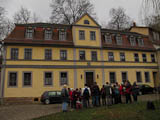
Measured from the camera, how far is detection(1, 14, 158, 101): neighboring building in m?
18.9

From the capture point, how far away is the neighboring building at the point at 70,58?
1889 cm

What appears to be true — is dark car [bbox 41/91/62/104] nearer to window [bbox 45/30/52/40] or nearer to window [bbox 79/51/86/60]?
window [bbox 79/51/86/60]

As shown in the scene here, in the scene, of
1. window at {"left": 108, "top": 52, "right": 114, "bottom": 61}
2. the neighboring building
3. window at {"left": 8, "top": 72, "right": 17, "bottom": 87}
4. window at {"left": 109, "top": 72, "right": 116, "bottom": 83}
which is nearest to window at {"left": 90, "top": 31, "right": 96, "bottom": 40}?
the neighboring building

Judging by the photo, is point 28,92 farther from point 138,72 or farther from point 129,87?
point 138,72

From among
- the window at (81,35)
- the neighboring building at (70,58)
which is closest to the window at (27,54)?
the neighboring building at (70,58)

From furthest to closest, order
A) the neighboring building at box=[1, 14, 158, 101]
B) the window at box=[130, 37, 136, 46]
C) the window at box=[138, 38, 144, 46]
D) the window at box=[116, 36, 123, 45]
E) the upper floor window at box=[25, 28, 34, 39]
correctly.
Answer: the window at box=[138, 38, 144, 46], the window at box=[130, 37, 136, 46], the window at box=[116, 36, 123, 45], the upper floor window at box=[25, 28, 34, 39], the neighboring building at box=[1, 14, 158, 101]

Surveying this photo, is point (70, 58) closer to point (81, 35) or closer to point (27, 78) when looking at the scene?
point (81, 35)

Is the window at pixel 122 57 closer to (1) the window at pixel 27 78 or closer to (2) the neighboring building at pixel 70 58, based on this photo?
(2) the neighboring building at pixel 70 58

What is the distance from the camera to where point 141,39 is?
86.7 ft

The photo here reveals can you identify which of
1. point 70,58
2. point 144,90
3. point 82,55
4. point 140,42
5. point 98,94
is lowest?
point 144,90

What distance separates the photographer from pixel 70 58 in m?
21.1

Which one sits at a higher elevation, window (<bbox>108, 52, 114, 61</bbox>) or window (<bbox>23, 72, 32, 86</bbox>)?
window (<bbox>108, 52, 114, 61</bbox>)

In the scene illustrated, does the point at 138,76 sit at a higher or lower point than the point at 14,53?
lower

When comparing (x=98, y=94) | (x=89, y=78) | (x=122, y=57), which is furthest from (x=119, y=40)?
(x=98, y=94)
